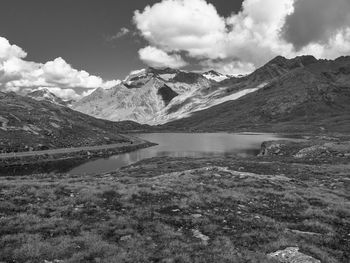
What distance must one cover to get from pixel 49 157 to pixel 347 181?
342ft

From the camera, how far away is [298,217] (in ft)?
90.3

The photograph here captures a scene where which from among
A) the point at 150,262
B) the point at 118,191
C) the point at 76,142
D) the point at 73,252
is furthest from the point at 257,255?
the point at 76,142

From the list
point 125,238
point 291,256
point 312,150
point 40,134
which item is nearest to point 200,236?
point 125,238

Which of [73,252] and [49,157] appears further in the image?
[49,157]

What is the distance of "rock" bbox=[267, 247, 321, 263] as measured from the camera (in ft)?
58.1

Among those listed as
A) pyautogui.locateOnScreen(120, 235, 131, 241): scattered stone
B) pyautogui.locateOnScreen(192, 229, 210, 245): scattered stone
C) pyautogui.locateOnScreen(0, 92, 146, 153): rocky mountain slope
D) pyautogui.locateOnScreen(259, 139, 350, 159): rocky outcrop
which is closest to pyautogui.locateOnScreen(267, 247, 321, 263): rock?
pyautogui.locateOnScreen(192, 229, 210, 245): scattered stone

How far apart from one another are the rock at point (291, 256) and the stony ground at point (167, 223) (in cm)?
38

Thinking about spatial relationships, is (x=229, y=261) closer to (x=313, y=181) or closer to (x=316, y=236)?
(x=316, y=236)

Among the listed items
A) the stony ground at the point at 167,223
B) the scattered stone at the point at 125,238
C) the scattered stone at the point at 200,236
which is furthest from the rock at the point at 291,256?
the scattered stone at the point at 125,238

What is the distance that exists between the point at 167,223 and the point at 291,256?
8.85m

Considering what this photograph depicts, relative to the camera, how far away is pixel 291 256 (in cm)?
1823

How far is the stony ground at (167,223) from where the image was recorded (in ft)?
57.6

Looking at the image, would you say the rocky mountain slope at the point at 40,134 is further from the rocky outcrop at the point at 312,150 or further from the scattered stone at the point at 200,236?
the scattered stone at the point at 200,236

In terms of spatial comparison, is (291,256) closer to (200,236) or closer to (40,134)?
(200,236)
